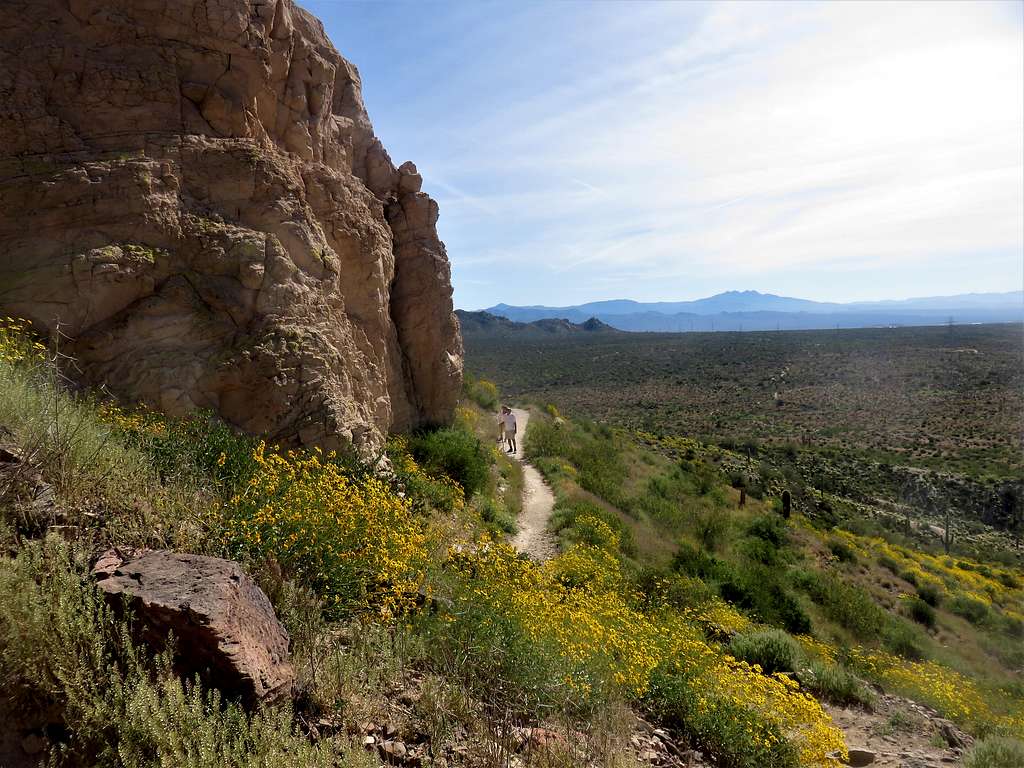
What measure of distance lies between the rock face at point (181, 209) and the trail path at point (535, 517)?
150 inches

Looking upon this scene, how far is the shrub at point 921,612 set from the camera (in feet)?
46.0

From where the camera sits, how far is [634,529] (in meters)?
12.8

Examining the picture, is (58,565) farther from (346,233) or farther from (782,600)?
(782,600)

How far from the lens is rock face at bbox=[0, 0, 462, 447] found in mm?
5949

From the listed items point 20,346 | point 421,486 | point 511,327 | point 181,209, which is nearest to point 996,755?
point 421,486

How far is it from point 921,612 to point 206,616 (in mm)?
17477

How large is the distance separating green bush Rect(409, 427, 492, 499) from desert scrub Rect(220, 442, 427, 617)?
18.8ft

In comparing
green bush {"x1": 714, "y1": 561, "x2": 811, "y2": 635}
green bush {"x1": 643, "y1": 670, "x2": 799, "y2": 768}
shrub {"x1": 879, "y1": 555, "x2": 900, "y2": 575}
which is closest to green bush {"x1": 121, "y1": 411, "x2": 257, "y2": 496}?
green bush {"x1": 643, "y1": 670, "x2": 799, "y2": 768}

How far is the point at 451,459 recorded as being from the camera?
10953 millimetres

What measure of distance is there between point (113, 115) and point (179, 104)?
770 mm

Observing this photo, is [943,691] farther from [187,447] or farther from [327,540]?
[187,447]

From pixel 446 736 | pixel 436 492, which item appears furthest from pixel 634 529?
pixel 446 736

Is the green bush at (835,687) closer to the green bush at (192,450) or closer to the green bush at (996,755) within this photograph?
the green bush at (996,755)

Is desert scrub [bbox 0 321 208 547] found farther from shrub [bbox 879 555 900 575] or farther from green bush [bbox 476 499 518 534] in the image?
shrub [bbox 879 555 900 575]
